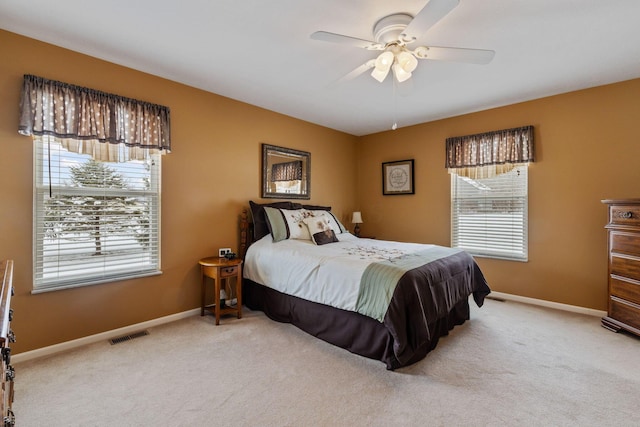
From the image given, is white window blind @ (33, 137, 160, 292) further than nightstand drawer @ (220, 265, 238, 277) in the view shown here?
No

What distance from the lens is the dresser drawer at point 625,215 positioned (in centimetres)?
262

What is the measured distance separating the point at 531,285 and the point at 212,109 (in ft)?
14.6

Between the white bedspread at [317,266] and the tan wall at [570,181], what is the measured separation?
5.06 ft

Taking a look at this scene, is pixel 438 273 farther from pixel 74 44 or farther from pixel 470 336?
pixel 74 44

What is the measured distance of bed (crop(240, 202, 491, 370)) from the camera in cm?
217

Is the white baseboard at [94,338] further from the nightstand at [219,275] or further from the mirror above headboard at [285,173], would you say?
the mirror above headboard at [285,173]

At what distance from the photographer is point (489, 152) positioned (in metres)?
3.85

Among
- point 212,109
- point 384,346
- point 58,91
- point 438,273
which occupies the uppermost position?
point 212,109

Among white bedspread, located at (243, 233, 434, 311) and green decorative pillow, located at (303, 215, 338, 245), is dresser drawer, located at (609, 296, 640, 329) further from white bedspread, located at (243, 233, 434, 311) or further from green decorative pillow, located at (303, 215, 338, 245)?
green decorative pillow, located at (303, 215, 338, 245)

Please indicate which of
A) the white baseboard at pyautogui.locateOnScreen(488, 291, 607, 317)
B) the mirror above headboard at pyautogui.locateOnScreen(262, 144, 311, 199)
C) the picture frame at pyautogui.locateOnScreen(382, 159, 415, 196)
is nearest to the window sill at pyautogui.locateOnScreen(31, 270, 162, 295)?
the mirror above headboard at pyautogui.locateOnScreen(262, 144, 311, 199)

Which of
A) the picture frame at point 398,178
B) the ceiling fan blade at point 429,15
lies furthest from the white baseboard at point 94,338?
the picture frame at point 398,178

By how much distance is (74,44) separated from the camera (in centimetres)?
242

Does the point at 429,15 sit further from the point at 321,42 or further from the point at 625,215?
the point at 625,215

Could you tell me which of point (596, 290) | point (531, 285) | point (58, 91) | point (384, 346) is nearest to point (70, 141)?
point (58, 91)
